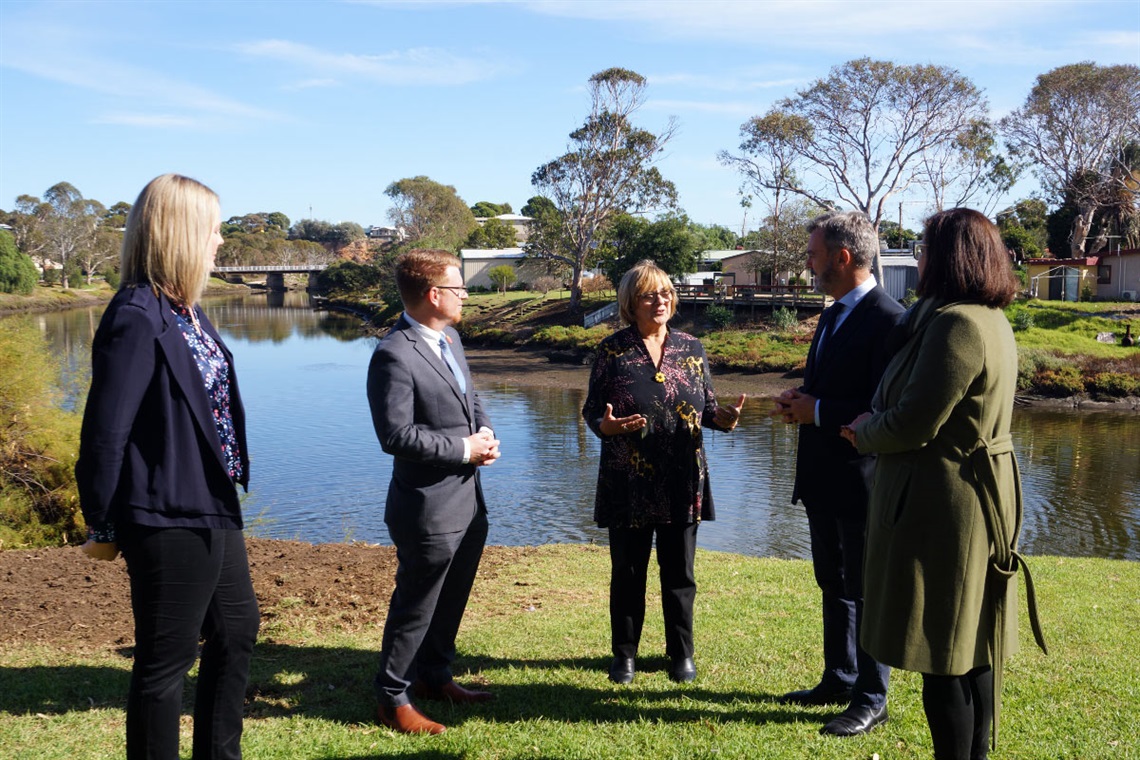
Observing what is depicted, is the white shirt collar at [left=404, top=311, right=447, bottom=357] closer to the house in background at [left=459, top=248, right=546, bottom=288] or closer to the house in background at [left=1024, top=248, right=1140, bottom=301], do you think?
the house in background at [left=1024, top=248, right=1140, bottom=301]

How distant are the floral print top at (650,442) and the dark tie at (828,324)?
0.63 meters

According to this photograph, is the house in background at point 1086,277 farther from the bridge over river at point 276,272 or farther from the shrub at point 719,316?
the bridge over river at point 276,272

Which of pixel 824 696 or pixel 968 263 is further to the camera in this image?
pixel 824 696

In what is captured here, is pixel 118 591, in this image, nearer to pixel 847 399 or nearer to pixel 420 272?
pixel 420 272

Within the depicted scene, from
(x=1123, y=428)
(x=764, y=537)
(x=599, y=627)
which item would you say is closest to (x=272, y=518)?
(x=764, y=537)

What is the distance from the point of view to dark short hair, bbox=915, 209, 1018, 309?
10.8 ft

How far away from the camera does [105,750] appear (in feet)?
12.5

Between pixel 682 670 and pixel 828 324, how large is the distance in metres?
1.81

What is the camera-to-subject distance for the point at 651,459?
465cm

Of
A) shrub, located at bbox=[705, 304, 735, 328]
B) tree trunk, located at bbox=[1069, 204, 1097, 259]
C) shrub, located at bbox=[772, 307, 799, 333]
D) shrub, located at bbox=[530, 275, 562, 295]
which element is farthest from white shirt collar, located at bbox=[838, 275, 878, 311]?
shrub, located at bbox=[530, 275, 562, 295]

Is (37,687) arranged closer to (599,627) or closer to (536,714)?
(536,714)

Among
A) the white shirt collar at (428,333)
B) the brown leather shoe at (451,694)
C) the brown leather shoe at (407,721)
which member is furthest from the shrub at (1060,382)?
the brown leather shoe at (407,721)

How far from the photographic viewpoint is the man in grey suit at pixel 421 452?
4.00m

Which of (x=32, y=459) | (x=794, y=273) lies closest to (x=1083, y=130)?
(x=794, y=273)
